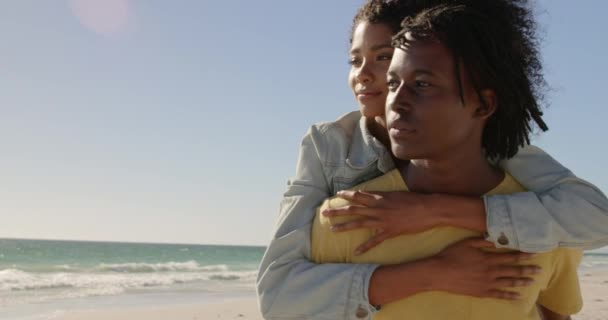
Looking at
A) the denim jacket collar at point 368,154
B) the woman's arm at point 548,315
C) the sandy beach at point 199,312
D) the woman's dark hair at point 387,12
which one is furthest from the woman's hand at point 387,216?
the sandy beach at point 199,312

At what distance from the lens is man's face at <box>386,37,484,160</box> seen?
1.60 metres

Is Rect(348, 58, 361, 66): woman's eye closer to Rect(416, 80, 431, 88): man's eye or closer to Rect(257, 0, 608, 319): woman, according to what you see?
Rect(257, 0, 608, 319): woman

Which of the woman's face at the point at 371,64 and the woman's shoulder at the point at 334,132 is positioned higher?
the woman's face at the point at 371,64

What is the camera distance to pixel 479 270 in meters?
1.62

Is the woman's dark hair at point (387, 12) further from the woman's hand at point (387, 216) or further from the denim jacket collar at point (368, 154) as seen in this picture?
the woman's hand at point (387, 216)

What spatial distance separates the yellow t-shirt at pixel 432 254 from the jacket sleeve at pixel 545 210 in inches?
1.9

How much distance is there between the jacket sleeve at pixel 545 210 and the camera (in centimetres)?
166

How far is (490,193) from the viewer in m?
1.79

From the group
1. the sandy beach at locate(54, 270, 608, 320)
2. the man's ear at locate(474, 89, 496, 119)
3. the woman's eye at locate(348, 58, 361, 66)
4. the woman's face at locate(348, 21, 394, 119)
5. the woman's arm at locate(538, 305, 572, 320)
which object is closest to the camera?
the man's ear at locate(474, 89, 496, 119)

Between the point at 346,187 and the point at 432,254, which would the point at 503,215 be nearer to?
the point at 432,254

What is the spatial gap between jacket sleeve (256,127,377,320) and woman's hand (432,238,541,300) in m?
0.18

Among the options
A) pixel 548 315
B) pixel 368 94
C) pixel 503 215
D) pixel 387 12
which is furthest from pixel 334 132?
pixel 548 315

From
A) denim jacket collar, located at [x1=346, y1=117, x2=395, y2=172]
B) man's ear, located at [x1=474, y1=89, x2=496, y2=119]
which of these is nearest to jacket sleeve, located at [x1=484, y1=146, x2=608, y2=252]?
man's ear, located at [x1=474, y1=89, x2=496, y2=119]

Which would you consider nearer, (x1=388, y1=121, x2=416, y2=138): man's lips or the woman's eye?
(x1=388, y1=121, x2=416, y2=138): man's lips
